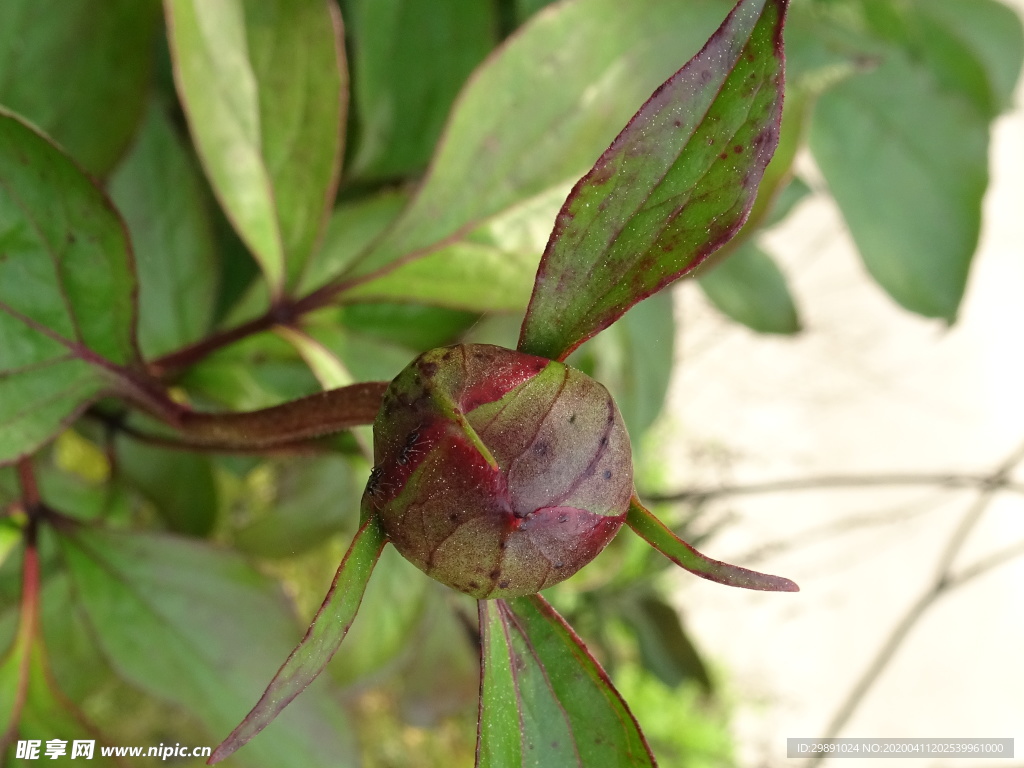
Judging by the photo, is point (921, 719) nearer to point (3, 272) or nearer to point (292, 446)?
point (292, 446)

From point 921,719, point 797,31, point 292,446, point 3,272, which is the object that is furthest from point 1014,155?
point 3,272

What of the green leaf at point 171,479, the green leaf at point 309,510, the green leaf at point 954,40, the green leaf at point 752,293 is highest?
the green leaf at point 954,40

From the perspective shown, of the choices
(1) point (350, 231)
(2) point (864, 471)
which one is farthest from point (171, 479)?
(2) point (864, 471)

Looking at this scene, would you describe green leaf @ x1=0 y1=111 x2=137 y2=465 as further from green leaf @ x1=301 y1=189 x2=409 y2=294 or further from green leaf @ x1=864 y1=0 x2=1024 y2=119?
green leaf @ x1=864 y1=0 x2=1024 y2=119

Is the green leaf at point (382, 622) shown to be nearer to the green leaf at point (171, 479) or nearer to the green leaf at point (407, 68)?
the green leaf at point (171, 479)

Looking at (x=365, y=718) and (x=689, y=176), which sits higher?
(x=689, y=176)

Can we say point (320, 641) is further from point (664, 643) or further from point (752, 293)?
point (664, 643)

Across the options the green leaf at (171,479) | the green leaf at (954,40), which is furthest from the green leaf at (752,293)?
the green leaf at (171,479)

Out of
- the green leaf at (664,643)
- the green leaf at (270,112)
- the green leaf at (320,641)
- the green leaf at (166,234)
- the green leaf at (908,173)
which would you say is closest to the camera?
the green leaf at (320,641)
